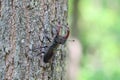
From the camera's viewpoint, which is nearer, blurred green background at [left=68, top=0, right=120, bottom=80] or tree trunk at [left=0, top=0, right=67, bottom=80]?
tree trunk at [left=0, top=0, right=67, bottom=80]

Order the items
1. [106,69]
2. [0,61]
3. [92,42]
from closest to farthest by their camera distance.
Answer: [0,61] → [106,69] → [92,42]

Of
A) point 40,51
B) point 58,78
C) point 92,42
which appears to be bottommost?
point 92,42

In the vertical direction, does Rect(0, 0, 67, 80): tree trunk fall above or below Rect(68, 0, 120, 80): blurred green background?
above

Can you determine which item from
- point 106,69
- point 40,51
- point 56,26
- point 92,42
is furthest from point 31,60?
point 92,42

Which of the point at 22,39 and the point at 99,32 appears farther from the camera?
the point at 99,32

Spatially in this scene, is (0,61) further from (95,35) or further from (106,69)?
(95,35)

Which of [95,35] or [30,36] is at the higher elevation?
[30,36]

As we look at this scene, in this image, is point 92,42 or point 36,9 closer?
point 36,9

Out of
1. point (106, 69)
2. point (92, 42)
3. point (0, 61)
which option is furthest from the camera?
point (92, 42)
